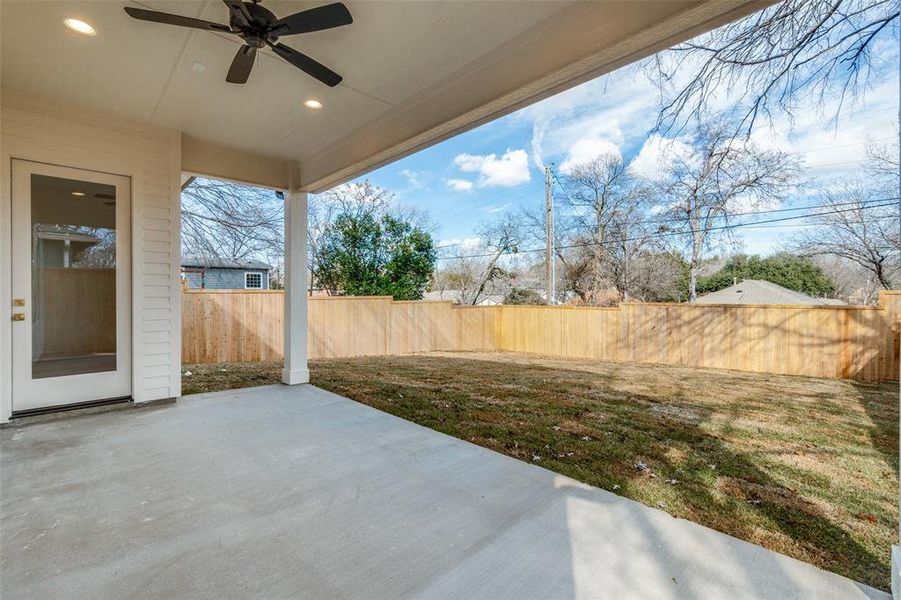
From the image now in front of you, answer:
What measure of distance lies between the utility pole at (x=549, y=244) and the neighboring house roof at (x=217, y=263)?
9.59 m

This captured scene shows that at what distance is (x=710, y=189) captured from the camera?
1014 cm

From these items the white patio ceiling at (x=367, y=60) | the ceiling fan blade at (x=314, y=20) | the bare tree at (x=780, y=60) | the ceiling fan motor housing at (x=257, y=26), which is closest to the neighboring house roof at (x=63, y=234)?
the white patio ceiling at (x=367, y=60)

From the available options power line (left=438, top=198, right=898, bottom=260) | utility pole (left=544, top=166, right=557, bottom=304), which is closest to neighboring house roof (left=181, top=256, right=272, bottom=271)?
power line (left=438, top=198, right=898, bottom=260)

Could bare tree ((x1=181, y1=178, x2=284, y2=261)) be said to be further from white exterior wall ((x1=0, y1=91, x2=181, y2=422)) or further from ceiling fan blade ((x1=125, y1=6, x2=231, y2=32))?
ceiling fan blade ((x1=125, y1=6, x2=231, y2=32))

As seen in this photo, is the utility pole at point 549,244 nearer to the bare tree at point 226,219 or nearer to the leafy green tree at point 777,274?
the leafy green tree at point 777,274

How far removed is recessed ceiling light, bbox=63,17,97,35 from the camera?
228 centimetres

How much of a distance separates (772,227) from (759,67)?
25.9ft

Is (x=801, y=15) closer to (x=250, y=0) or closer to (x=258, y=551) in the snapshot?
(x=250, y=0)

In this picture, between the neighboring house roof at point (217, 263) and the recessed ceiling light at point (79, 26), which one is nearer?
the recessed ceiling light at point (79, 26)

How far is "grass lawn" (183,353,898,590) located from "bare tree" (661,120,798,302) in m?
5.05

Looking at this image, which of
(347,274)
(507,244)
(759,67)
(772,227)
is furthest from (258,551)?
(507,244)

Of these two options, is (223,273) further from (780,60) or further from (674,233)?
(780,60)

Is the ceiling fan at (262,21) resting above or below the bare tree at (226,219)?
below

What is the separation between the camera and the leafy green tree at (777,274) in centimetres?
1001
